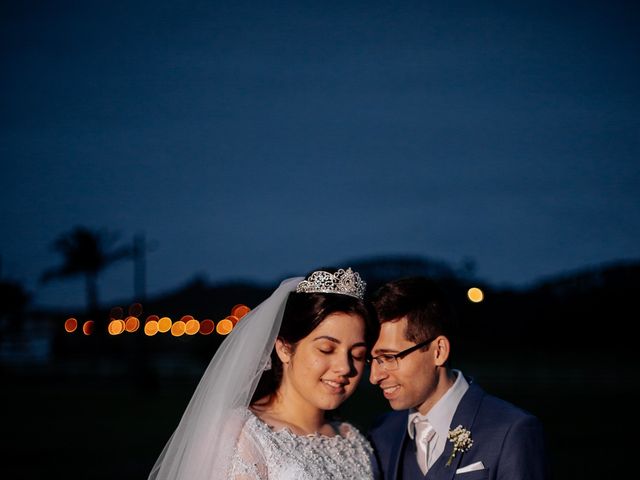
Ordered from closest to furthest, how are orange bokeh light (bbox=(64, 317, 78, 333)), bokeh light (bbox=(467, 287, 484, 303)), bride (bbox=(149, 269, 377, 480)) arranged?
bride (bbox=(149, 269, 377, 480)), bokeh light (bbox=(467, 287, 484, 303)), orange bokeh light (bbox=(64, 317, 78, 333))

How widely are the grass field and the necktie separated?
846cm

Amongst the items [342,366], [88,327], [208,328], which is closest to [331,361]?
[342,366]

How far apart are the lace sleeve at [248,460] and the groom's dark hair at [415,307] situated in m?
0.97

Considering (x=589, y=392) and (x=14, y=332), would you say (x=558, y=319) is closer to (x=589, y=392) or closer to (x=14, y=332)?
(x=589, y=392)

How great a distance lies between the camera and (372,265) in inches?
1893

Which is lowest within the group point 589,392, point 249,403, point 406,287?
point 589,392

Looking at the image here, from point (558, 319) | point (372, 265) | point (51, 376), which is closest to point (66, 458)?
point (51, 376)

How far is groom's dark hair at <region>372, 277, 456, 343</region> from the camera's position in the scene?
4145mm

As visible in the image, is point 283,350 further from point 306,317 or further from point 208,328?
point 208,328

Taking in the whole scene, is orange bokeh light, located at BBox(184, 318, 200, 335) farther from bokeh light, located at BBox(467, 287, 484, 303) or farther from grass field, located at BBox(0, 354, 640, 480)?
bokeh light, located at BBox(467, 287, 484, 303)

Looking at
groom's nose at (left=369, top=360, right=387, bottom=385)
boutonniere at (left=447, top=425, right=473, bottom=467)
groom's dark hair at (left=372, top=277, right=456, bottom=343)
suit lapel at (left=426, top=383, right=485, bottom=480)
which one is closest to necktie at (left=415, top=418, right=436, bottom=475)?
suit lapel at (left=426, top=383, right=485, bottom=480)

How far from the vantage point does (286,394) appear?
4.09m

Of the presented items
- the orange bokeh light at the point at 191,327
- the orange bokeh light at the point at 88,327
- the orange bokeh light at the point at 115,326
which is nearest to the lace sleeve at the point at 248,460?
the orange bokeh light at the point at 191,327

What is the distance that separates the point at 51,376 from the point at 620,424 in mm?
28985
